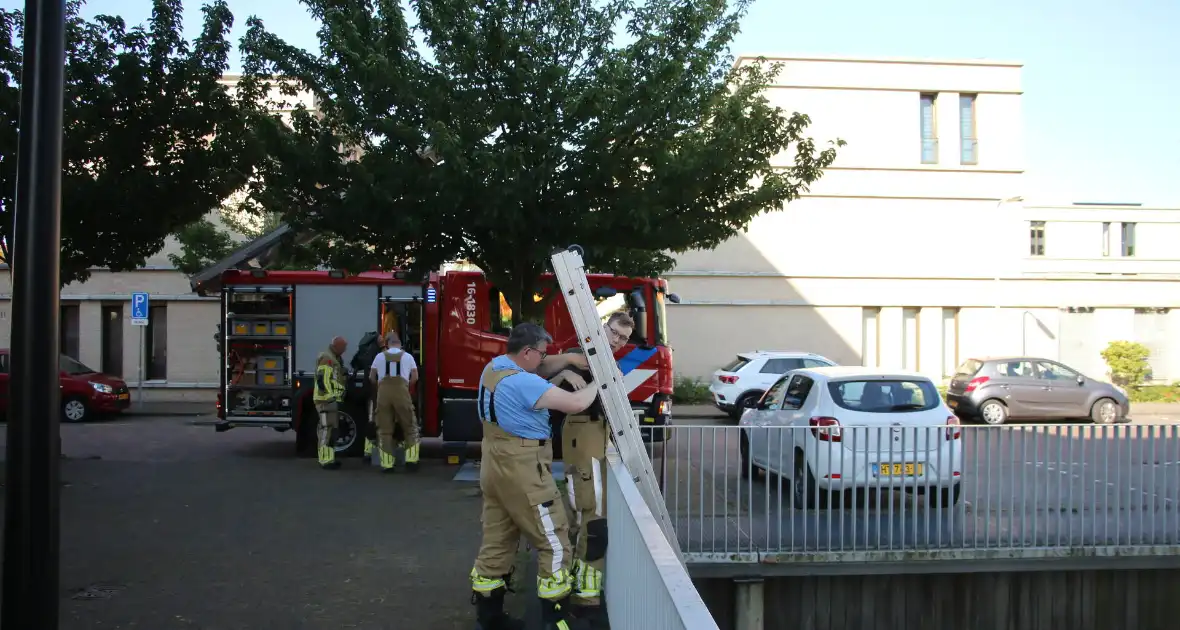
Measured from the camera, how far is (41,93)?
4.52 m

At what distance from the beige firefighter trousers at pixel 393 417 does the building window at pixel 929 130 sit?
2168 centimetres

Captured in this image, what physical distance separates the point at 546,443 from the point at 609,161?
552 cm

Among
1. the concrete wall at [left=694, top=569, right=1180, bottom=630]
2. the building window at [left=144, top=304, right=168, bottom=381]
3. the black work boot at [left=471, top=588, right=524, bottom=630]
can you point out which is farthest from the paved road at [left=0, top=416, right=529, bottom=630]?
the building window at [left=144, top=304, right=168, bottom=381]

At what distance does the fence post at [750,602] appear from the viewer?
24.3ft

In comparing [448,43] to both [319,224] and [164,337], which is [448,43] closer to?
[319,224]

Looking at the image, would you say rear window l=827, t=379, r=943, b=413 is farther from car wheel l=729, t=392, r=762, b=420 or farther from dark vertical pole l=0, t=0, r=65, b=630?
car wheel l=729, t=392, r=762, b=420

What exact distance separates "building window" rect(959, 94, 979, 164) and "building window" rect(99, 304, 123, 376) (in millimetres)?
24924

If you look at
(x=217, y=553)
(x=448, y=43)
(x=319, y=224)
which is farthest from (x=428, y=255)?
(x=217, y=553)

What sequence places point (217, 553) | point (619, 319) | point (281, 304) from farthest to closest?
point (281, 304), point (217, 553), point (619, 319)

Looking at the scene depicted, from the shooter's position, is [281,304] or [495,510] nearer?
[495,510]

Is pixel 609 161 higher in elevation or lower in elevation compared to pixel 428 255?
higher

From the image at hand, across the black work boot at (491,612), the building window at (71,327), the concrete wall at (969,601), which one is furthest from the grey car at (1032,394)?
the building window at (71,327)

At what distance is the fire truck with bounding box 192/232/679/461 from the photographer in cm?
1280

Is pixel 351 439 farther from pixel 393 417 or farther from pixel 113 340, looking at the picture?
pixel 113 340
